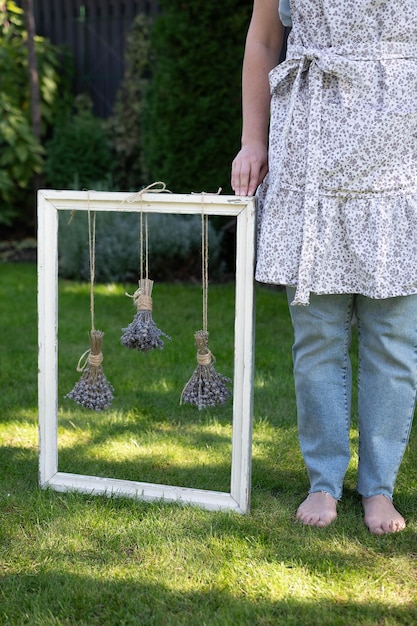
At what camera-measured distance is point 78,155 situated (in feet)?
22.6

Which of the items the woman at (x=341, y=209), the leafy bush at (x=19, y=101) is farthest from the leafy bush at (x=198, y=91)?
the woman at (x=341, y=209)

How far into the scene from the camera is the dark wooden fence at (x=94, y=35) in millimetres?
7238

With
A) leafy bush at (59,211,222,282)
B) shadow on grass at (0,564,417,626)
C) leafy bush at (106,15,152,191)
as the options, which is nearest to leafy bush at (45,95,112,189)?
leafy bush at (106,15,152,191)

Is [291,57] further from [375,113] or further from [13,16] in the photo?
[13,16]

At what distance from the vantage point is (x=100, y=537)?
6.55 feet

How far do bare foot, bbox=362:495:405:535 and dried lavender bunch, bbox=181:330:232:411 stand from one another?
48 centimetres

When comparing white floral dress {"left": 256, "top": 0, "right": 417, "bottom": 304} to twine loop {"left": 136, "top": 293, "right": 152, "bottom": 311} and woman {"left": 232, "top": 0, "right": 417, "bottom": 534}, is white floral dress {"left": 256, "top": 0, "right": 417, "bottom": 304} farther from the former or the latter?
twine loop {"left": 136, "top": 293, "right": 152, "bottom": 311}

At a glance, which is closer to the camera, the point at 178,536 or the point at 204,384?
the point at 178,536

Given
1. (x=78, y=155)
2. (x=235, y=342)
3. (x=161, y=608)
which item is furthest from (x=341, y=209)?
(x=78, y=155)

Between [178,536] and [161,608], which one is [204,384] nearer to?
[178,536]

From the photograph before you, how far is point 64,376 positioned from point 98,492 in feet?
3.87

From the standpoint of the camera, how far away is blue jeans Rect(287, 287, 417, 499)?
204 centimetres

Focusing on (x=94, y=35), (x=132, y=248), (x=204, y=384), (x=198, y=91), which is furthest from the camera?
(x=94, y=35)

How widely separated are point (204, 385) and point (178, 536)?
16.1 inches
